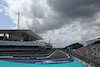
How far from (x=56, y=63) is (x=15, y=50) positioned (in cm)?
3442

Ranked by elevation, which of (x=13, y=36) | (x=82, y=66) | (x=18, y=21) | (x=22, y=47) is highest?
(x=18, y=21)

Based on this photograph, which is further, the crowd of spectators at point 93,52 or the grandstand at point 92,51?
the crowd of spectators at point 93,52

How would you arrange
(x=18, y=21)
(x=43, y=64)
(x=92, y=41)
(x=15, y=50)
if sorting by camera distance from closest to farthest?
(x=43, y=64) < (x=92, y=41) < (x=15, y=50) < (x=18, y=21)

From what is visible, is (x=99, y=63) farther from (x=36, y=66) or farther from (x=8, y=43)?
(x=8, y=43)

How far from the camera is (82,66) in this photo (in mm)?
20438

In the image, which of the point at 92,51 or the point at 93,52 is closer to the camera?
the point at 93,52

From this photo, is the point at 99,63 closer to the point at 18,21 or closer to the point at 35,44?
the point at 35,44

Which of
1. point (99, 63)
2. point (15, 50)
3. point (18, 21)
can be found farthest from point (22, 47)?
point (99, 63)

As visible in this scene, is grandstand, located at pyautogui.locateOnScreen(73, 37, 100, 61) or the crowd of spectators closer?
grandstand, located at pyautogui.locateOnScreen(73, 37, 100, 61)

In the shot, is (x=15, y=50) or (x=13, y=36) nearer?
(x=15, y=50)

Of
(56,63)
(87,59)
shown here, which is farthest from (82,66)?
(56,63)

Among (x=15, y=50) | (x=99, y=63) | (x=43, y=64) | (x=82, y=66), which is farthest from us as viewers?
(x=15, y=50)

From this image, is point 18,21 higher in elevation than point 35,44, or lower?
higher

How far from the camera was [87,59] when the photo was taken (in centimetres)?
2156
